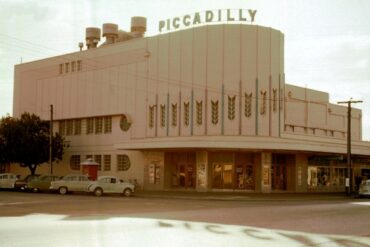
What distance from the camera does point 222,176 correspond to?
148 feet

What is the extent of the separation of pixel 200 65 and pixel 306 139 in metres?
11.9

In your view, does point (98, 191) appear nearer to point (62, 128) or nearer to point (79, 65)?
point (79, 65)

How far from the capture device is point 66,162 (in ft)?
190

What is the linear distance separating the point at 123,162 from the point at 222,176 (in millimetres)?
11053

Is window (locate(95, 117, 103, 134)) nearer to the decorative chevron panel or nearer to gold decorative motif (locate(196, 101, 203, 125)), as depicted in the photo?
the decorative chevron panel

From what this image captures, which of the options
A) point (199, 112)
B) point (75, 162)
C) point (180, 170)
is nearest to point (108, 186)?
point (180, 170)

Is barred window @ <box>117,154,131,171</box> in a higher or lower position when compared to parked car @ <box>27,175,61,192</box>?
higher

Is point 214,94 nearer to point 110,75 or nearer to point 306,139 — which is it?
point 306,139

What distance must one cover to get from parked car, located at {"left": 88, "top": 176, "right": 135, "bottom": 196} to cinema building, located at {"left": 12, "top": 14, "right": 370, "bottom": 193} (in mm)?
6301

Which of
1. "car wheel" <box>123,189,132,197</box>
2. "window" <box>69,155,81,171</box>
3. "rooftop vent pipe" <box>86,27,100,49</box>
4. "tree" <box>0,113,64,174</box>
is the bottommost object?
"car wheel" <box>123,189,132,197</box>

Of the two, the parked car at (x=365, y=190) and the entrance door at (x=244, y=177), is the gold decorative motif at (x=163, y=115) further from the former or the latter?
the parked car at (x=365, y=190)

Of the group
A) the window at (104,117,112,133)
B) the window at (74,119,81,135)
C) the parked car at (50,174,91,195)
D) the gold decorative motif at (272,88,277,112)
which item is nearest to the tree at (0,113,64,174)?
the window at (74,119,81,135)

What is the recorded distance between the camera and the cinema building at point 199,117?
147 feet

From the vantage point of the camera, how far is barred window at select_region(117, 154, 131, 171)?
167ft
